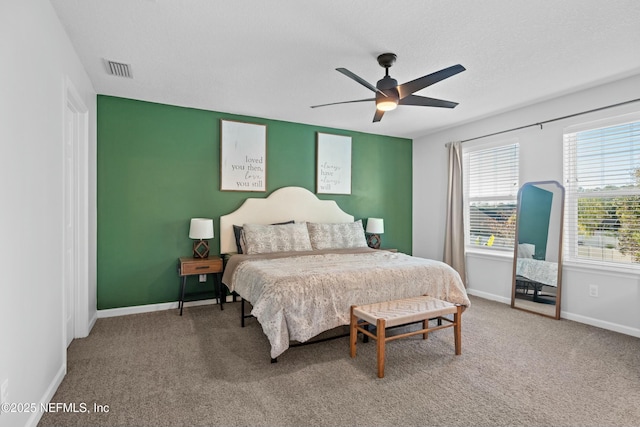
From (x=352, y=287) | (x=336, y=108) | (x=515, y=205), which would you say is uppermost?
(x=336, y=108)

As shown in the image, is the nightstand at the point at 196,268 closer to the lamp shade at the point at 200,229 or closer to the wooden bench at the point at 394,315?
the lamp shade at the point at 200,229

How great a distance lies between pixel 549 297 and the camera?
3.98 metres

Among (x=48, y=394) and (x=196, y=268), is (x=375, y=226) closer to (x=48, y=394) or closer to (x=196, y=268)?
(x=196, y=268)

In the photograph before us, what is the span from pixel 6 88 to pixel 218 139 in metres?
2.91

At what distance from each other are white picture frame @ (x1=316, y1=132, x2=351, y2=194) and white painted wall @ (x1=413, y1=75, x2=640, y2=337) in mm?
1430

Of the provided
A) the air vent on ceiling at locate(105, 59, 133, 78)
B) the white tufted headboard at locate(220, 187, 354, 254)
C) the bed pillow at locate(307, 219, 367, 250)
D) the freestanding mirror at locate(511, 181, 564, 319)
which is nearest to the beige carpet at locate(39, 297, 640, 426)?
the freestanding mirror at locate(511, 181, 564, 319)

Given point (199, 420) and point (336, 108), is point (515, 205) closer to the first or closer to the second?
point (336, 108)

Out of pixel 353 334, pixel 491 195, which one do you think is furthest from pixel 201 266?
pixel 491 195

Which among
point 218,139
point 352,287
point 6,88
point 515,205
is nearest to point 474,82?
point 515,205

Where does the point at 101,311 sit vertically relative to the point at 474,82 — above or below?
below

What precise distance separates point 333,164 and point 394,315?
10.2 feet

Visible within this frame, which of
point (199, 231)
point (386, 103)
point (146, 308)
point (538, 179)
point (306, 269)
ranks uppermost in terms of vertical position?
point (386, 103)

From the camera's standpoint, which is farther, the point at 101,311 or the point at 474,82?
the point at 101,311

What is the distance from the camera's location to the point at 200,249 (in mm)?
4195
